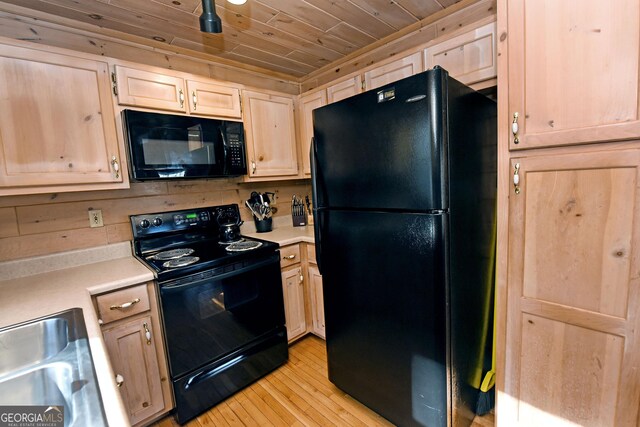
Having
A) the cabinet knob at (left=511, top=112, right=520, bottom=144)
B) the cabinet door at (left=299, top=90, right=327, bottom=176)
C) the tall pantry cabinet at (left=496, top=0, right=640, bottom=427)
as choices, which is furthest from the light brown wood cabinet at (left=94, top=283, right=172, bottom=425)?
the cabinet knob at (left=511, top=112, right=520, bottom=144)

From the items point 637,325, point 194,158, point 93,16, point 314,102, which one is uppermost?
point 93,16

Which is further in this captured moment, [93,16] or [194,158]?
[194,158]

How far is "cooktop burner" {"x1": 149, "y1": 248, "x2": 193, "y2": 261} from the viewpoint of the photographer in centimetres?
176

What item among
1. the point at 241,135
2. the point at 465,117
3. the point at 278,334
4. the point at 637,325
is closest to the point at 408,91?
the point at 465,117

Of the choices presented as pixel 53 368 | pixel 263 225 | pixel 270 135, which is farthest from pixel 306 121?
pixel 53 368

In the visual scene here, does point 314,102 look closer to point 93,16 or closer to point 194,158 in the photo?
point 194,158

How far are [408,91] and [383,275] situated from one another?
815 mm

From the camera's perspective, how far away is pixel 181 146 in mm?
1830

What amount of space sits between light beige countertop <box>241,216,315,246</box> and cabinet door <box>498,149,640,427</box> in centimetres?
131

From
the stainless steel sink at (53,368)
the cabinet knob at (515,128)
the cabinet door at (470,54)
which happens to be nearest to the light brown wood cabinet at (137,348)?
the stainless steel sink at (53,368)

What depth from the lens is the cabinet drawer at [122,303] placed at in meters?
1.39

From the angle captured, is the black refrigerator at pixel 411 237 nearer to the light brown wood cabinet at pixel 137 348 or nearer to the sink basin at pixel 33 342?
the light brown wood cabinet at pixel 137 348

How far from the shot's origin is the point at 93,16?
166 cm

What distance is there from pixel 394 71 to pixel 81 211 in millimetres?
2155
